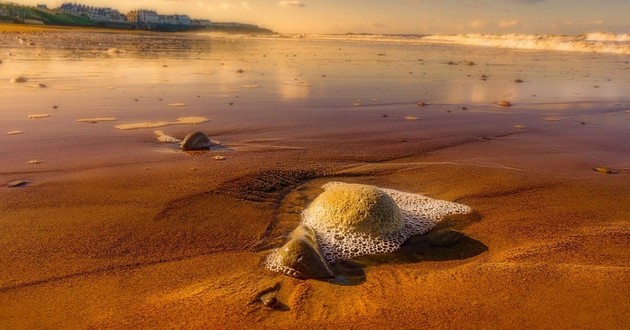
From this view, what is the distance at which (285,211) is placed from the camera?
3559mm

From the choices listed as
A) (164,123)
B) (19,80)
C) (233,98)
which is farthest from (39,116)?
(19,80)

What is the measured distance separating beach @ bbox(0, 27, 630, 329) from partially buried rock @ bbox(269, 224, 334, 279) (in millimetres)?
65

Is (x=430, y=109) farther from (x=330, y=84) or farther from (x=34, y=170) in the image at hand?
(x=34, y=170)

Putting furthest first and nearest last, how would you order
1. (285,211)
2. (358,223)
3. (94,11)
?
(94,11)
(285,211)
(358,223)

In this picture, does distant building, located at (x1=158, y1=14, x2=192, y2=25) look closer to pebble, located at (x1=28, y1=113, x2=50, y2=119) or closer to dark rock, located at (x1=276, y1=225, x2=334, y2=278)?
pebble, located at (x1=28, y1=113, x2=50, y2=119)

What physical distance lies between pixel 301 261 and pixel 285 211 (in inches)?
39.5

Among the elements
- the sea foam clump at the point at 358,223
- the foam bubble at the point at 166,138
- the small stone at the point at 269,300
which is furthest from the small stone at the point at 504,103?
the small stone at the point at 269,300

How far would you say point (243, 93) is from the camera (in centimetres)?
907

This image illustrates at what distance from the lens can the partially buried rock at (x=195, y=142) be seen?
4961mm

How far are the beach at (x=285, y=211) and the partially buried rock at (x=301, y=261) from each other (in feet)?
A: 0.21

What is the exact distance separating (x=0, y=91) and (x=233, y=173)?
6.47 metres

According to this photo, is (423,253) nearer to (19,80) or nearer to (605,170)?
(605,170)

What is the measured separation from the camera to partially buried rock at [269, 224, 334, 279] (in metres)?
2.56

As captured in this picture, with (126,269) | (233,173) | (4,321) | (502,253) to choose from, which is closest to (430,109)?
(233,173)
